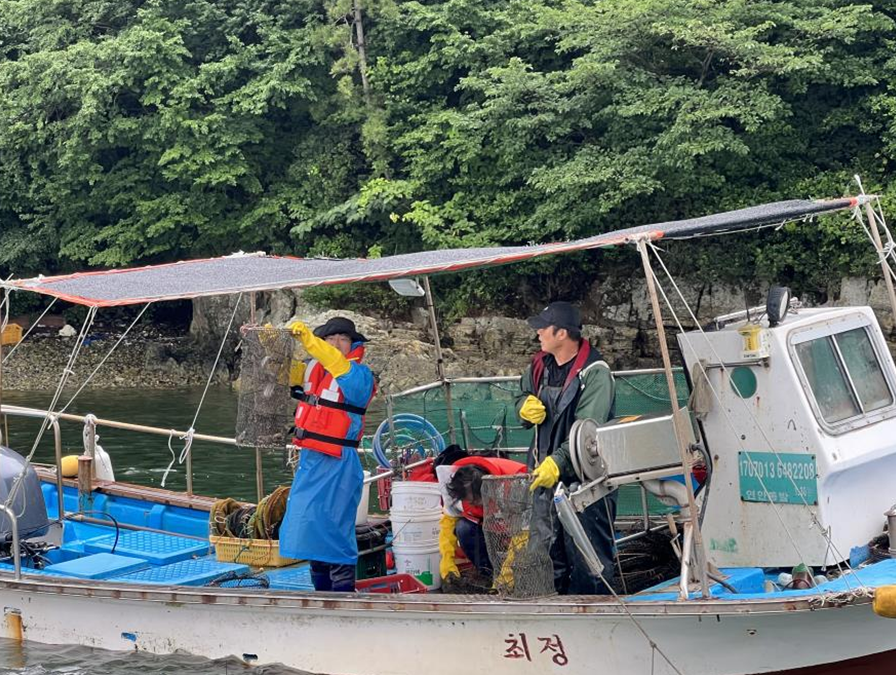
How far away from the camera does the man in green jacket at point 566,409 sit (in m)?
6.44

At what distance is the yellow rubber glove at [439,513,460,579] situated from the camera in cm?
727

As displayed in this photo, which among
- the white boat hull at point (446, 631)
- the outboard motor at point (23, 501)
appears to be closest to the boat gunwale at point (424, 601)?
the white boat hull at point (446, 631)

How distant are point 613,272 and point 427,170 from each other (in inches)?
196

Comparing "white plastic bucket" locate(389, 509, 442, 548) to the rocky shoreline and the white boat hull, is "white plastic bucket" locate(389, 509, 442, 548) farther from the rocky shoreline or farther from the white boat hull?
the rocky shoreline

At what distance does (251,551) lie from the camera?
8.39 m

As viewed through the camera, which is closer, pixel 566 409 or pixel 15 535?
pixel 566 409

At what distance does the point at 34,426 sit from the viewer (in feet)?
73.8

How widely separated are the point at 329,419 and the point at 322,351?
52 cm

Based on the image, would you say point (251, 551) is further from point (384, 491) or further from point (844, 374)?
point (844, 374)

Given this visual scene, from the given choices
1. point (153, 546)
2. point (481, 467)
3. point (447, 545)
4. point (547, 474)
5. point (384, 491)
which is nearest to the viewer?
point (547, 474)

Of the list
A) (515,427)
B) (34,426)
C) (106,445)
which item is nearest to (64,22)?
(34,426)

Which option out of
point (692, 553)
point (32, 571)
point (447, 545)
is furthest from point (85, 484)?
point (692, 553)

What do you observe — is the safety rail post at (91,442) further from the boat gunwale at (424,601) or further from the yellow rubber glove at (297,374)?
the yellow rubber glove at (297,374)

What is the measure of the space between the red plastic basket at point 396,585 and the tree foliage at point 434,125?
16.7 meters
